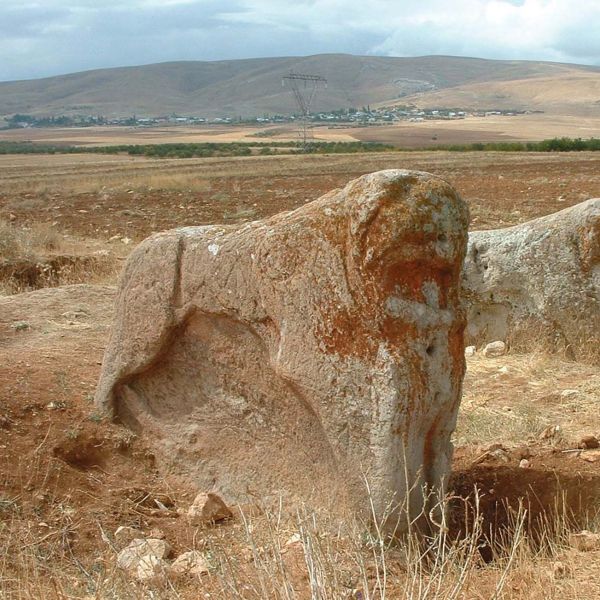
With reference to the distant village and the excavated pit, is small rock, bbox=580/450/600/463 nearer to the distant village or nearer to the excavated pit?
the excavated pit

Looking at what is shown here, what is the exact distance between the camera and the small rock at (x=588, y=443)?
5.94m

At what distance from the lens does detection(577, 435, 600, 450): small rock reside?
234 inches

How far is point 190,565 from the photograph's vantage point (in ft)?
14.4

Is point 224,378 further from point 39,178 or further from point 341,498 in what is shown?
point 39,178

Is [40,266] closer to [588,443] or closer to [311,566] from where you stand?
[588,443]

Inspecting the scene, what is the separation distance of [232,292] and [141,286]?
856mm

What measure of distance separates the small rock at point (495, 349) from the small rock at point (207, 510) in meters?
3.83

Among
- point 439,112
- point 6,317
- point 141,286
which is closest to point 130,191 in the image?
point 6,317

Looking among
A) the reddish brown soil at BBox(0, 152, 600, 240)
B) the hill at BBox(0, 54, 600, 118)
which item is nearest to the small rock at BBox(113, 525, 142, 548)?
the reddish brown soil at BBox(0, 152, 600, 240)

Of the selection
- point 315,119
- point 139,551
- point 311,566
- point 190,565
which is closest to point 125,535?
point 139,551

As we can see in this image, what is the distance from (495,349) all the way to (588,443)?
2.51 metres

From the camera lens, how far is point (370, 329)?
4477 mm

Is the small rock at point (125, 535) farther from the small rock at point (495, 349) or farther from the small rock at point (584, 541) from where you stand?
the small rock at point (495, 349)

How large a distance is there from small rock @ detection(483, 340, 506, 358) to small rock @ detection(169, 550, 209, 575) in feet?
14.9
